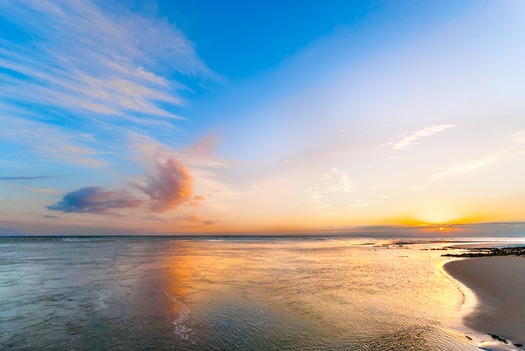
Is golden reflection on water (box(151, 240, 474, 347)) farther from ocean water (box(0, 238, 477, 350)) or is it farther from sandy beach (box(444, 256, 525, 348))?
sandy beach (box(444, 256, 525, 348))

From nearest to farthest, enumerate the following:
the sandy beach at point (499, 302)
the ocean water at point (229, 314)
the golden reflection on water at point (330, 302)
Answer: the ocean water at point (229, 314), the sandy beach at point (499, 302), the golden reflection on water at point (330, 302)

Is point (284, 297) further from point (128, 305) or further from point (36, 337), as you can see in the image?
point (36, 337)

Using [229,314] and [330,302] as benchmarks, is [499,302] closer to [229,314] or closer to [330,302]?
[330,302]

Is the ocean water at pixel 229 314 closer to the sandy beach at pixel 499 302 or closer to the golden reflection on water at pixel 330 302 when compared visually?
the golden reflection on water at pixel 330 302

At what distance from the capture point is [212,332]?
11273mm

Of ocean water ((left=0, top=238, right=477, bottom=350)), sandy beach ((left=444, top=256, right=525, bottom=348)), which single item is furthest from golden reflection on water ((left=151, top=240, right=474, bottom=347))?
sandy beach ((left=444, top=256, right=525, bottom=348))

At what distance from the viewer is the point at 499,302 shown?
50.5ft

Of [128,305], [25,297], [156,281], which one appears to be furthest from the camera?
[156,281]

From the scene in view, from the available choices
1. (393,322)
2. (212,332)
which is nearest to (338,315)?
(393,322)

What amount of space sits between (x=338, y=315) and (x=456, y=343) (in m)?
4.85

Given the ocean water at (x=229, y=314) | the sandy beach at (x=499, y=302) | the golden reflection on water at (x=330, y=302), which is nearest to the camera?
the ocean water at (x=229, y=314)

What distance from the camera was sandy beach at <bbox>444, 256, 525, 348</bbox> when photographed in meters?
11.3

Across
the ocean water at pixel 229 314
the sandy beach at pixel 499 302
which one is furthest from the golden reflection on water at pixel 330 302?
the sandy beach at pixel 499 302

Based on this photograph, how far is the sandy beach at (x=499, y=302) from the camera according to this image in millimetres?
11328
